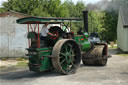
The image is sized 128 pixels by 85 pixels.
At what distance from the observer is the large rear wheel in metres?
7.40

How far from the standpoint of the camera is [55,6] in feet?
101

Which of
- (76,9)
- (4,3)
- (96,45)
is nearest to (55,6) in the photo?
(4,3)

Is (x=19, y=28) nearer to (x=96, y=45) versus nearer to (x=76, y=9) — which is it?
(x=96, y=45)

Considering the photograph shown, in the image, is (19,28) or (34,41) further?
(19,28)

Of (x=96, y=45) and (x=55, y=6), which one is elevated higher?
(x=55, y=6)

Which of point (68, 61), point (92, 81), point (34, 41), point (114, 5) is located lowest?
point (92, 81)

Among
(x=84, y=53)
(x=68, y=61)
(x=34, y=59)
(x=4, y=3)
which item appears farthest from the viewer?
(x=4, y=3)

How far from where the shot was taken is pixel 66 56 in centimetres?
792

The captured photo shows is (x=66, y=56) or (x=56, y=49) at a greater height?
(x=56, y=49)

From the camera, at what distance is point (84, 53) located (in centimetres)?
989

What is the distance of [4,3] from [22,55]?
73.1 feet

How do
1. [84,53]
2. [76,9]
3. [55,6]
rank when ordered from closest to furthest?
[84,53]
[55,6]
[76,9]

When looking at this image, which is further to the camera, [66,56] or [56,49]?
[66,56]

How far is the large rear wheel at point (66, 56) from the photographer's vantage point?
24.3ft
